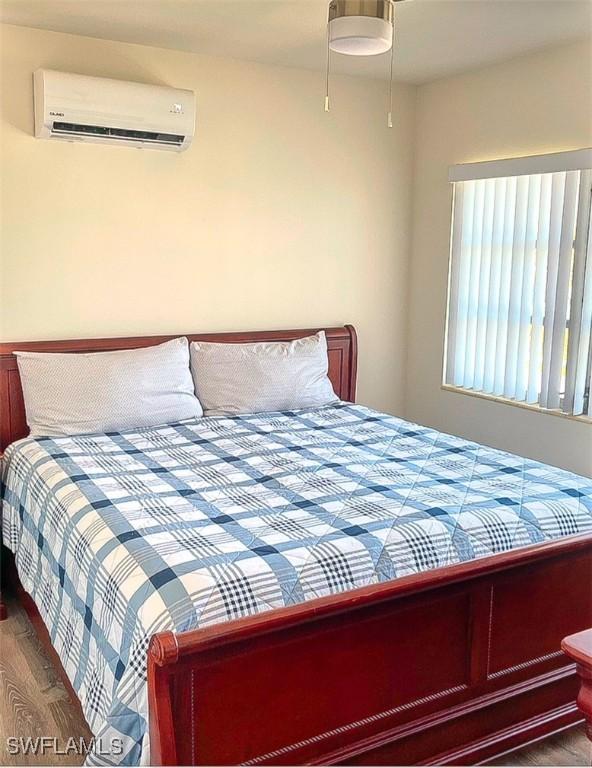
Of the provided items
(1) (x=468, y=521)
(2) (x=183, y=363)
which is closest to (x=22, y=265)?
(2) (x=183, y=363)

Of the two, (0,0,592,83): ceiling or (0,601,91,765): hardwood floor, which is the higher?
(0,0,592,83): ceiling

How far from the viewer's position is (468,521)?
2.20 m

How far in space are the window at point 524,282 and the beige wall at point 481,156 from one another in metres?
0.09

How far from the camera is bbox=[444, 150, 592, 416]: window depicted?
338cm

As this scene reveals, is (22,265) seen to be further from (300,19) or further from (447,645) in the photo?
(447,645)

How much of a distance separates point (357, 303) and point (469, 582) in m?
2.45

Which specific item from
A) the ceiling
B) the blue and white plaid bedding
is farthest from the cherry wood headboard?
the ceiling

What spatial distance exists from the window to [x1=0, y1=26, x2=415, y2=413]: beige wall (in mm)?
475

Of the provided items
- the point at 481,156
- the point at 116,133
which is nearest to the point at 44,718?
the point at 116,133

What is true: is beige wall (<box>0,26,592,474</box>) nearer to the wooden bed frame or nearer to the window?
the window

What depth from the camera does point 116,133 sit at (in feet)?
10.9

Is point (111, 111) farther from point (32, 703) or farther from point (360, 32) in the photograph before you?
point (32, 703)
